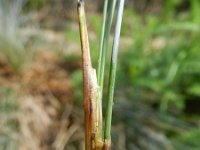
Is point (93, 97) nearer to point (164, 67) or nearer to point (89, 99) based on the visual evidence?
Result: point (89, 99)

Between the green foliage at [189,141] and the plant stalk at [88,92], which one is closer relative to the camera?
the plant stalk at [88,92]

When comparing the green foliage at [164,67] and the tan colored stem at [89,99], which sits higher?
the tan colored stem at [89,99]

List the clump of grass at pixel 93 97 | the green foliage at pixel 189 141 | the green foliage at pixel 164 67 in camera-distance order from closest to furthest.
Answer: the clump of grass at pixel 93 97, the green foliage at pixel 189 141, the green foliage at pixel 164 67

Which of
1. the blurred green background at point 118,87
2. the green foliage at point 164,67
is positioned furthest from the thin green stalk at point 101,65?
the green foliage at point 164,67

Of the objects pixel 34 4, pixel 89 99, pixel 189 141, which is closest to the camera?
pixel 89 99

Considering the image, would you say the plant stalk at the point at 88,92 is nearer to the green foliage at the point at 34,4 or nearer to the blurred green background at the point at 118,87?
the blurred green background at the point at 118,87

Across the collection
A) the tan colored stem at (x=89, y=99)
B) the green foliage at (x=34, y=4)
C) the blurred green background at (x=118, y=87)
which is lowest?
the blurred green background at (x=118, y=87)

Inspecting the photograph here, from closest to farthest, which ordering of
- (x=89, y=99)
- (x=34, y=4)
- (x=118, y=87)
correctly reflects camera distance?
(x=89, y=99)
(x=118, y=87)
(x=34, y=4)

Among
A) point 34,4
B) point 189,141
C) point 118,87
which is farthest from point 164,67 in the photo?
point 34,4

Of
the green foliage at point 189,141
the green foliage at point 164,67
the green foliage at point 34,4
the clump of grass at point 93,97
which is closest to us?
the clump of grass at point 93,97

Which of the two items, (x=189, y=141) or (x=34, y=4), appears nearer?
(x=189, y=141)
